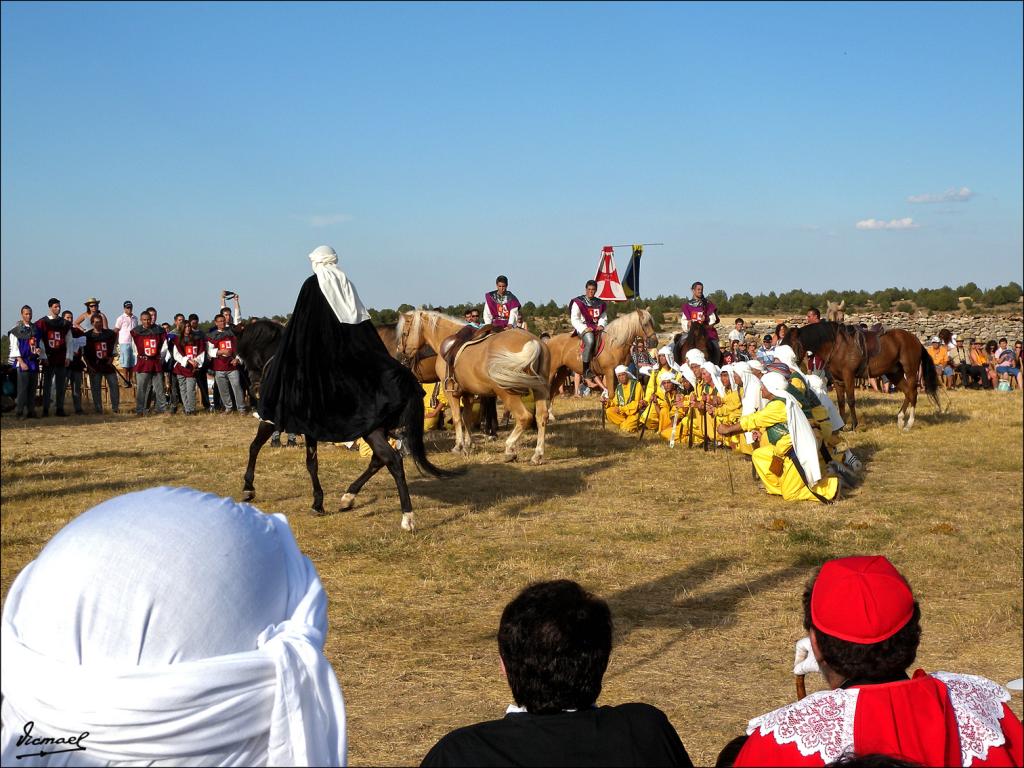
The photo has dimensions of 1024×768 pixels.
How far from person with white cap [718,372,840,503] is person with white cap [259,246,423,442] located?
3816mm

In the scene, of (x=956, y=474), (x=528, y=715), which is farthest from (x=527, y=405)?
(x=528, y=715)

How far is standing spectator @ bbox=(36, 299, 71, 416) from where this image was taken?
1752 centimetres

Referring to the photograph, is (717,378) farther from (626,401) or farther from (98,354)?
(98,354)

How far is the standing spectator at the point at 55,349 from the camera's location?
17516 millimetres

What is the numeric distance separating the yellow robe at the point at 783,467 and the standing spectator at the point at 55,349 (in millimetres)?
12196

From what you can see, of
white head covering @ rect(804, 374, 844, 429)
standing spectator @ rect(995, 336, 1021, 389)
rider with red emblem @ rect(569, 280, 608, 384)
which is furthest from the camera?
standing spectator @ rect(995, 336, 1021, 389)

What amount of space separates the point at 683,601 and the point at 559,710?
5.04 metres

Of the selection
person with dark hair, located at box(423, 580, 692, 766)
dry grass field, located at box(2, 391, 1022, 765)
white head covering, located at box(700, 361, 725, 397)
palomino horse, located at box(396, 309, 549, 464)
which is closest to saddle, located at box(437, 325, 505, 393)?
palomino horse, located at box(396, 309, 549, 464)

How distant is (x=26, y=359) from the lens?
1744 centimetres

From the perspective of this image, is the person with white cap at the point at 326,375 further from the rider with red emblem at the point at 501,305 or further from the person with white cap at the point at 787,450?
the rider with red emblem at the point at 501,305

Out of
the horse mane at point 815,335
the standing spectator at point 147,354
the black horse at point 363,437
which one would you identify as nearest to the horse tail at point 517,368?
the black horse at point 363,437

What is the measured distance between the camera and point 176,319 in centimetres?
1919

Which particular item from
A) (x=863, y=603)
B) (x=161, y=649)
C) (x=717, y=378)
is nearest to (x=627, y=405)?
(x=717, y=378)

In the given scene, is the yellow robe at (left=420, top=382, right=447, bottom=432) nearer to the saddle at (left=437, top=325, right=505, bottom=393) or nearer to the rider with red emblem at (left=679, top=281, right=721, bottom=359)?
the saddle at (left=437, top=325, right=505, bottom=393)
